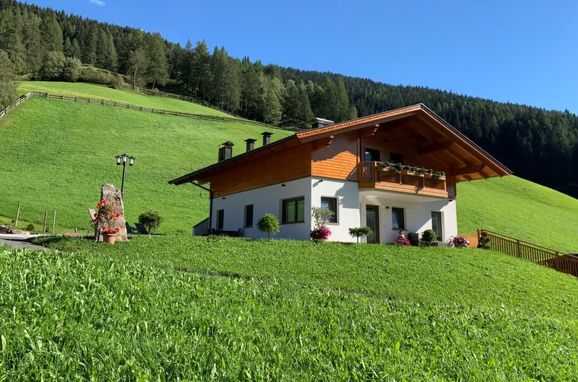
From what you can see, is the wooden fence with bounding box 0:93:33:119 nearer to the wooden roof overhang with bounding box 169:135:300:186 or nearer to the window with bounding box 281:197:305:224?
the wooden roof overhang with bounding box 169:135:300:186

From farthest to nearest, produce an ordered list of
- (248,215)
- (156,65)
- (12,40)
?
(156,65), (12,40), (248,215)

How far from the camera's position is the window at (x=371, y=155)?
25.0 metres

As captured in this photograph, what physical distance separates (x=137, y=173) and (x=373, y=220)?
26.9m

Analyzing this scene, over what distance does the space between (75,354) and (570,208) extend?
68.0 metres

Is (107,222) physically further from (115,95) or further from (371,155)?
(115,95)

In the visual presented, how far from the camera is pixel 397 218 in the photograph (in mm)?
25375

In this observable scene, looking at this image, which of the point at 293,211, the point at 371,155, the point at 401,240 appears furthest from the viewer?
the point at 371,155

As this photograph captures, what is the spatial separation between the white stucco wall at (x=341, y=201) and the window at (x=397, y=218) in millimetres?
3356

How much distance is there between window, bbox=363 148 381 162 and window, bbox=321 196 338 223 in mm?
4110

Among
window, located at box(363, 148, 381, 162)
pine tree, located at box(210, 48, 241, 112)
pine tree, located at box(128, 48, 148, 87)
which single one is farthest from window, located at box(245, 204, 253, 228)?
pine tree, located at box(128, 48, 148, 87)

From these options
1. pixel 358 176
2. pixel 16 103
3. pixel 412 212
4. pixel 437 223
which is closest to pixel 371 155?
pixel 358 176

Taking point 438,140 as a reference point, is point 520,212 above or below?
below

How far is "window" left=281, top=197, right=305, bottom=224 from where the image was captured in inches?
859

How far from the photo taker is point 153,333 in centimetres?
466
